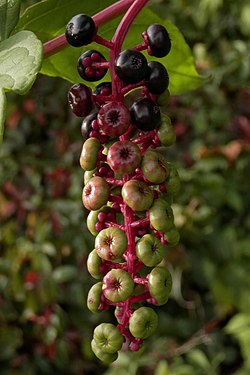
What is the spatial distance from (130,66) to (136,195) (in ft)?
0.44

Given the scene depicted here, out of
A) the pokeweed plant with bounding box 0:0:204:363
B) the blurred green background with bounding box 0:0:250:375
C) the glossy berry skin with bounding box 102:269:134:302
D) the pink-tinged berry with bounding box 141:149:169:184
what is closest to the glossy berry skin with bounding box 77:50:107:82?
the pokeweed plant with bounding box 0:0:204:363

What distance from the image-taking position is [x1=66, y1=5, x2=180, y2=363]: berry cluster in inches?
27.0

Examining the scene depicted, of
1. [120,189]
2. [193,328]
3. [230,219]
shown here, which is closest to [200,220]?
[230,219]

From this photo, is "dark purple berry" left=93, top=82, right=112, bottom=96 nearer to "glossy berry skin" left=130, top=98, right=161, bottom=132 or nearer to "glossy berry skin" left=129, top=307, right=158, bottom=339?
"glossy berry skin" left=130, top=98, right=161, bottom=132

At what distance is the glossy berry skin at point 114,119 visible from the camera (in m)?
0.69

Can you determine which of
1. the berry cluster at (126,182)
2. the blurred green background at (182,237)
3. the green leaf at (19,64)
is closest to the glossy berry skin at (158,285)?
the berry cluster at (126,182)

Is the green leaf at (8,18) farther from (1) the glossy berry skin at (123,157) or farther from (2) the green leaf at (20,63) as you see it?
(1) the glossy berry skin at (123,157)

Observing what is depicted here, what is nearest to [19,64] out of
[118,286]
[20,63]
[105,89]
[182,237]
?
[20,63]

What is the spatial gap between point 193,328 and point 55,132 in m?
1.17

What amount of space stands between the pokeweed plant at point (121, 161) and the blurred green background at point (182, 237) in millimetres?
1903

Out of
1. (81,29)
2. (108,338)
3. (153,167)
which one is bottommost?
(108,338)

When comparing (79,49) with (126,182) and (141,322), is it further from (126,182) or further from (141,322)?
(141,322)

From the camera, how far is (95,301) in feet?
2.36

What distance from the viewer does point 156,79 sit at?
0.72 metres
